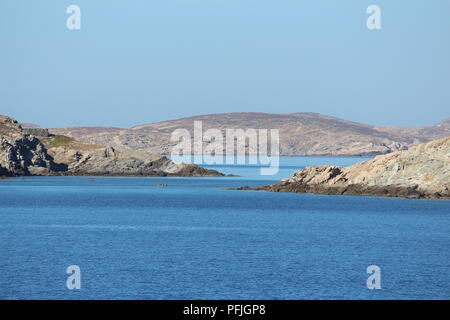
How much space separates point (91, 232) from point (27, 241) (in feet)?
25.7

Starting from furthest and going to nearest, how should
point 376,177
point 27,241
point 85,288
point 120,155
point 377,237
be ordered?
point 120,155 < point 376,177 < point 377,237 < point 27,241 < point 85,288

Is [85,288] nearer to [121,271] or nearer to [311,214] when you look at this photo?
[121,271]

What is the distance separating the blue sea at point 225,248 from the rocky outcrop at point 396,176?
6.61 feet

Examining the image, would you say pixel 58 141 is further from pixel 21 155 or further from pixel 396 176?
pixel 396 176

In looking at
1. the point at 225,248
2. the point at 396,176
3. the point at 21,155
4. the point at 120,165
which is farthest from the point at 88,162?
the point at 225,248

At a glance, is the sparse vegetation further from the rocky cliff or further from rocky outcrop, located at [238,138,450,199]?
rocky outcrop, located at [238,138,450,199]

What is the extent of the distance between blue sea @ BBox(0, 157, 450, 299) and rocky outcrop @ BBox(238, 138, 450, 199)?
202cm

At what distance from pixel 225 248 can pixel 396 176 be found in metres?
51.7

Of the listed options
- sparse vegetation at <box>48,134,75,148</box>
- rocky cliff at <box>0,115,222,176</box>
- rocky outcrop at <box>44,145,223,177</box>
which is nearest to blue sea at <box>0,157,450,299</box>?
rocky cliff at <box>0,115,222,176</box>

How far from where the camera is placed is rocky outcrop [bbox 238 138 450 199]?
96.6 m

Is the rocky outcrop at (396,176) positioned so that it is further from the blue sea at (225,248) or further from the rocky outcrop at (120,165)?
the rocky outcrop at (120,165)
